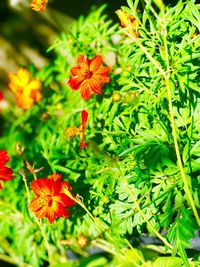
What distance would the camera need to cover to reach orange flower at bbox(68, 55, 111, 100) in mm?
1462

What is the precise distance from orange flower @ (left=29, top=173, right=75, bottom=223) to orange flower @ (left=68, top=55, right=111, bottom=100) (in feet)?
1.00

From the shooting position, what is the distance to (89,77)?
4.83ft

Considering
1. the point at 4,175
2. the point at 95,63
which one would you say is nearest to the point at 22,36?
the point at 95,63

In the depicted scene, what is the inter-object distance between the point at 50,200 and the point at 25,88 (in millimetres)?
815

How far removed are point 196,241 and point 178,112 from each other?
19.8 inches

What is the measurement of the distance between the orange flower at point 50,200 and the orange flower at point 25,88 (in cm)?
74

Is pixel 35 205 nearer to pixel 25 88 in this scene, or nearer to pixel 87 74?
pixel 87 74

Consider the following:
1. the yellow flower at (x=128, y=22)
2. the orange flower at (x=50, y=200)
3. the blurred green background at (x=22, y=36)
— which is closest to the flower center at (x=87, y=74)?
the yellow flower at (x=128, y=22)

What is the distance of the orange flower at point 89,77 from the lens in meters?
1.46

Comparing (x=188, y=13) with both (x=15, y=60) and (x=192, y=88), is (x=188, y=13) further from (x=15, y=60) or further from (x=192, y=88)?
(x=15, y=60)

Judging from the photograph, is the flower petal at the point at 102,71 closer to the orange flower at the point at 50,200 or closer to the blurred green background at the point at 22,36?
the orange flower at the point at 50,200

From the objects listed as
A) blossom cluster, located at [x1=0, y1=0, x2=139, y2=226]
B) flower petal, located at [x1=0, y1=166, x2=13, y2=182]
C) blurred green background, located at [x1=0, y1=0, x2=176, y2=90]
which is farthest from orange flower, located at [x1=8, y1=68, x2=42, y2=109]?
blurred green background, located at [x1=0, y1=0, x2=176, y2=90]

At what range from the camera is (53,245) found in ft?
6.24

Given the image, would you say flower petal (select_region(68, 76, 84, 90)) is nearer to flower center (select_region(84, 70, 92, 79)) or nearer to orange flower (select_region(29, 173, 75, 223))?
flower center (select_region(84, 70, 92, 79))
